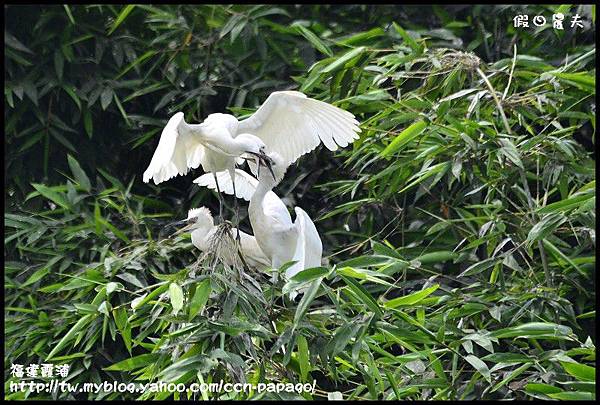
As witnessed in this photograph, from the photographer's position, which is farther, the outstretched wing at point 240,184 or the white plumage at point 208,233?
the outstretched wing at point 240,184

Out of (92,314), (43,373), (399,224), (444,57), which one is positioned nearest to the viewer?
(92,314)

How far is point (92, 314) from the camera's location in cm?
208

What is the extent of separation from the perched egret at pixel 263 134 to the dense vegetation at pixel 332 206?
131 mm

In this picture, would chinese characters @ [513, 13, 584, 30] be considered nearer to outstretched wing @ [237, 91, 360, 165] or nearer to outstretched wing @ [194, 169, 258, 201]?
outstretched wing @ [237, 91, 360, 165]

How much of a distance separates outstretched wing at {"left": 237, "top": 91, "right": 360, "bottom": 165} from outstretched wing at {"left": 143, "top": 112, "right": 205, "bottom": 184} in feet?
0.34

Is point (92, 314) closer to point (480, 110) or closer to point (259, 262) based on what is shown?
point (259, 262)

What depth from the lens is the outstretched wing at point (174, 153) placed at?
2.03 m

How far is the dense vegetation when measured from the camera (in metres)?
1.93

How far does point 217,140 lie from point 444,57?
56 centimetres

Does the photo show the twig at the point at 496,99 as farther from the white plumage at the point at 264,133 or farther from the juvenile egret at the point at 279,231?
the juvenile egret at the point at 279,231

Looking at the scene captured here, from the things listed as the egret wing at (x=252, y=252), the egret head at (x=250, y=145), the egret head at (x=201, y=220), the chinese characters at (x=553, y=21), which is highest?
the egret head at (x=250, y=145)

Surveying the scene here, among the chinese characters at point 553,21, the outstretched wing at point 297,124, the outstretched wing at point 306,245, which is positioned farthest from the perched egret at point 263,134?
the chinese characters at point 553,21

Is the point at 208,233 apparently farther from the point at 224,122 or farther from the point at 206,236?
the point at 224,122

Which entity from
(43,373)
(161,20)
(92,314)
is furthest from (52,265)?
(161,20)
